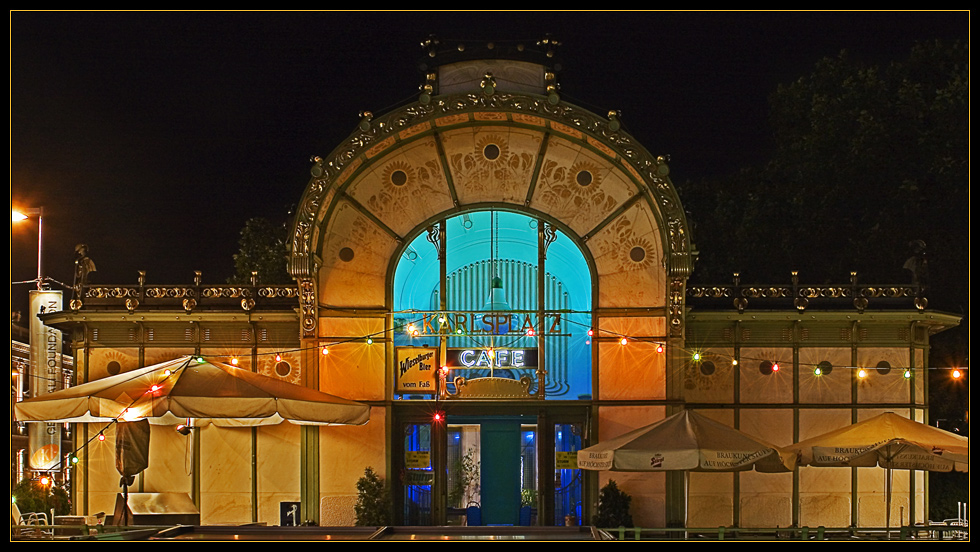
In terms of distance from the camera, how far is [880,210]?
2816cm

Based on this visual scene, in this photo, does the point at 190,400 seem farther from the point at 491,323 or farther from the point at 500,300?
the point at 500,300

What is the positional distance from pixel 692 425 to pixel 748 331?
4273 millimetres

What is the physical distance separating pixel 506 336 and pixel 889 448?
6836 mm

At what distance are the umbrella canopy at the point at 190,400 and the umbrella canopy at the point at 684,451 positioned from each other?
402 cm

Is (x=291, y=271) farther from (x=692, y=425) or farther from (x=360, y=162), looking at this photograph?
(x=692, y=425)

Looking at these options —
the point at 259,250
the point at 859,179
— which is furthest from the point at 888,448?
the point at 259,250

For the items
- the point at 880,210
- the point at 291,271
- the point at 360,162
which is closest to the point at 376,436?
the point at 291,271

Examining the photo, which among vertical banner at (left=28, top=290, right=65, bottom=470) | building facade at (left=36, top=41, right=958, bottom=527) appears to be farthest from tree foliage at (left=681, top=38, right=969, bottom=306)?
vertical banner at (left=28, top=290, right=65, bottom=470)

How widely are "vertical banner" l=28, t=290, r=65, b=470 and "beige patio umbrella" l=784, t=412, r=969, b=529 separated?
17001 mm

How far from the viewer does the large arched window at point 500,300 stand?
67.5 feet

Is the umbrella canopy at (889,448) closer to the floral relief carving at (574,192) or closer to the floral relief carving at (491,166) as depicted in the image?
the floral relief carving at (574,192)

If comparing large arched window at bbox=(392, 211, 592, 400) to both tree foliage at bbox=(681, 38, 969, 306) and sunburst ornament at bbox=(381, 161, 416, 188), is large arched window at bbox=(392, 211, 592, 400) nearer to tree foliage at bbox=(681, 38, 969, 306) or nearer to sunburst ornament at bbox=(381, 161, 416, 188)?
sunburst ornament at bbox=(381, 161, 416, 188)

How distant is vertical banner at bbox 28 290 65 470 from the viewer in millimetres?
27328

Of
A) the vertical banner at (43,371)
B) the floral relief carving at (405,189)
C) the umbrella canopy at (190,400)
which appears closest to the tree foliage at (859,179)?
the floral relief carving at (405,189)
